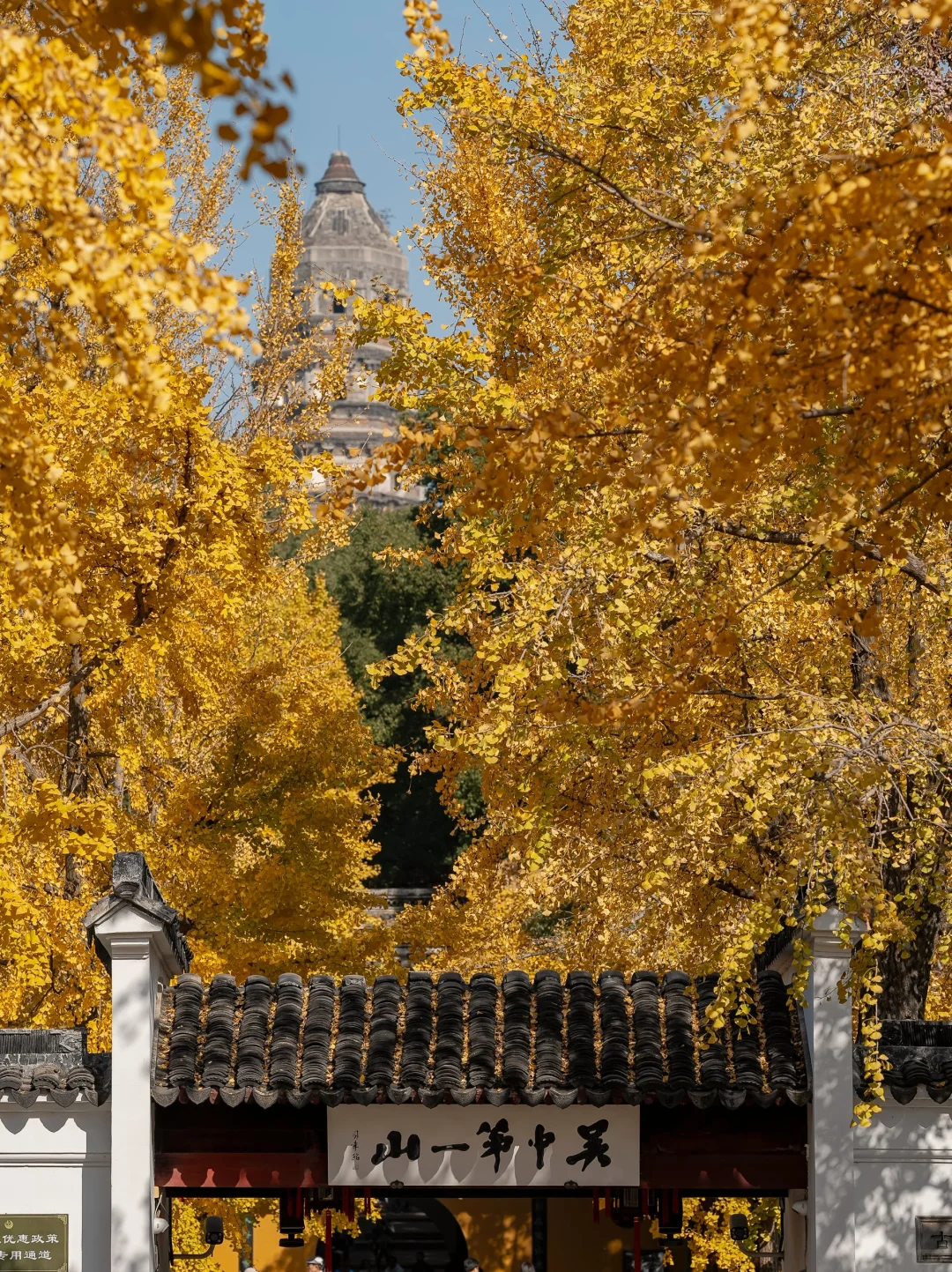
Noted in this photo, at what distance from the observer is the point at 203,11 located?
3689 mm

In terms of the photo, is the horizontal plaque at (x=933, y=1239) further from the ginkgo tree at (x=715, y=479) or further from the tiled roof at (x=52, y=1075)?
the tiled roof at (x=52, y=1075)

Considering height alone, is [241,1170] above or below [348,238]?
below

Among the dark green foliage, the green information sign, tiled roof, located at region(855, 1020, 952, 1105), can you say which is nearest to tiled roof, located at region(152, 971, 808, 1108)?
tiled roof, located at region(855, 1020, 952, 1105)

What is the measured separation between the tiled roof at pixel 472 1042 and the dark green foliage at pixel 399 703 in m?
24.6

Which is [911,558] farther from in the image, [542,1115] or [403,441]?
[403,441]

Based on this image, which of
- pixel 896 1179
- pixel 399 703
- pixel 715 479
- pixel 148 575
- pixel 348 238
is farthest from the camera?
pixel 348 238

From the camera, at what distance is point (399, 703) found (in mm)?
36250

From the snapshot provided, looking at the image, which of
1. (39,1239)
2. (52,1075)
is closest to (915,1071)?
(52,1075)

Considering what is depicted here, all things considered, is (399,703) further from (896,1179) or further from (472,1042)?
(896,1179)

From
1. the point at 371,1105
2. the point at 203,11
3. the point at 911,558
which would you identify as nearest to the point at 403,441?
the point at 203,11

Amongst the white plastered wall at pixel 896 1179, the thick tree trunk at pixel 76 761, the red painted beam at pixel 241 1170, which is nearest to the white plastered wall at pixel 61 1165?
the red painted beam at pixel 241 1170

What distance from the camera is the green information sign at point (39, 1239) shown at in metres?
9.09

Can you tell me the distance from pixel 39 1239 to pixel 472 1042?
266cm

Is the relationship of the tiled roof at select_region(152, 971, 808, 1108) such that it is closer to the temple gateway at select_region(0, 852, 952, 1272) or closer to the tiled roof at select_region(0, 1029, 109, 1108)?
the temple gateway at select_region(0, 852, 952, 1272)
